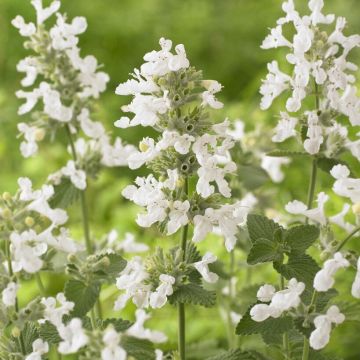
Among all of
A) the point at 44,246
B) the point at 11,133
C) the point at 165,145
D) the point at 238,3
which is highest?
the point at 238,3

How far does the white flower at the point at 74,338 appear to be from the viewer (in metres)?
0.74

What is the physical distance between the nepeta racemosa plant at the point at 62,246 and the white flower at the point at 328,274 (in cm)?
18

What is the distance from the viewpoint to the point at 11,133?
2912 millimetres

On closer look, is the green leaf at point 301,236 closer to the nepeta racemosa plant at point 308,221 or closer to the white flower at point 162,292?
the nepeta racemosa plant at point 308,221

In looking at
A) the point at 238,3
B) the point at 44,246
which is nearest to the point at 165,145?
the point at 44,246

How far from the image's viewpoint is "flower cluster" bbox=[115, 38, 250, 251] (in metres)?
0.89

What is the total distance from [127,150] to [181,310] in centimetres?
39

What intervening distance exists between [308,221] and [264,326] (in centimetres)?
26

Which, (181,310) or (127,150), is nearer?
(181,310)

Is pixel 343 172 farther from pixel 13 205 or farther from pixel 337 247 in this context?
pixel 13 205

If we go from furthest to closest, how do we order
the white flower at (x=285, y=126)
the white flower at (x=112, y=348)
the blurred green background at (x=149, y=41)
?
the blurred green background at (x=149, y=41), the white flower at (x=285, y=126), the white flower at (x=112, y=348)

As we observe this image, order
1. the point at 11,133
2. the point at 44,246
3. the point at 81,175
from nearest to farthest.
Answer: the point at 44,246
the point at 81,175
the point at 11,133

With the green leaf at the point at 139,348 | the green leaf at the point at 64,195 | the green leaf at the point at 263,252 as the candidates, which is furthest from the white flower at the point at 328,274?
the green leaf at the point at 64,195

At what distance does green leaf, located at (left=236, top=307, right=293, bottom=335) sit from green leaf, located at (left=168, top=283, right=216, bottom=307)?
0.05 metres
